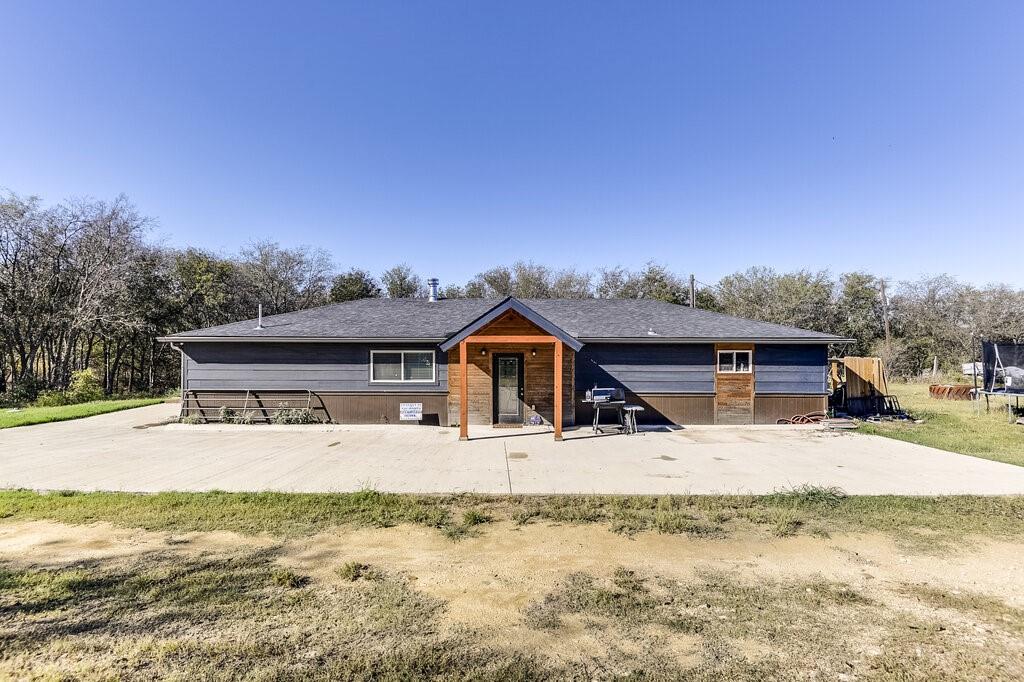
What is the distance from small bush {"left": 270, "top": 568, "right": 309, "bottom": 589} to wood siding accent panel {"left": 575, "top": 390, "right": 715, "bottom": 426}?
930cm

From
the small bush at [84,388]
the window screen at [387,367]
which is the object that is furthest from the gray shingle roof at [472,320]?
the small bush at [84,388]

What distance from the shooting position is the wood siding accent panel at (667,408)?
40.2 ft

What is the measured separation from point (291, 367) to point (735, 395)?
1265 centimetres

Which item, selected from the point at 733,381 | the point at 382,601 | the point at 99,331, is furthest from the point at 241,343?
the point at 733,381

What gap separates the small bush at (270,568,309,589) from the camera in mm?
3488

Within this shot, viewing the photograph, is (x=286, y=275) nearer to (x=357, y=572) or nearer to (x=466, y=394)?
(x=466, y=394)

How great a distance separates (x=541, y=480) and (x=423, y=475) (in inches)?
75.6

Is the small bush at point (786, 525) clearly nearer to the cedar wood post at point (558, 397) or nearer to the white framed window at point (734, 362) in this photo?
the cedar wood post at point (558, 397)

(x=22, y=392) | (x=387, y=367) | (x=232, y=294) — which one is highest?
(x=232, y=294)

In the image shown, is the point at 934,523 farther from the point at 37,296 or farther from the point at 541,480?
the point at 37,296

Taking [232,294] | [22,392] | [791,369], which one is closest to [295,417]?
[22,392]

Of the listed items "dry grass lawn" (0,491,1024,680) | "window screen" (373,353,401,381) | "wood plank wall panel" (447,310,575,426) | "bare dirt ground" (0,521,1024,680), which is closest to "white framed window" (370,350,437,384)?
"window screen" (373,353,401,381)

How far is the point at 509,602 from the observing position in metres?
3.30

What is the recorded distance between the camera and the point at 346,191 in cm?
1914
